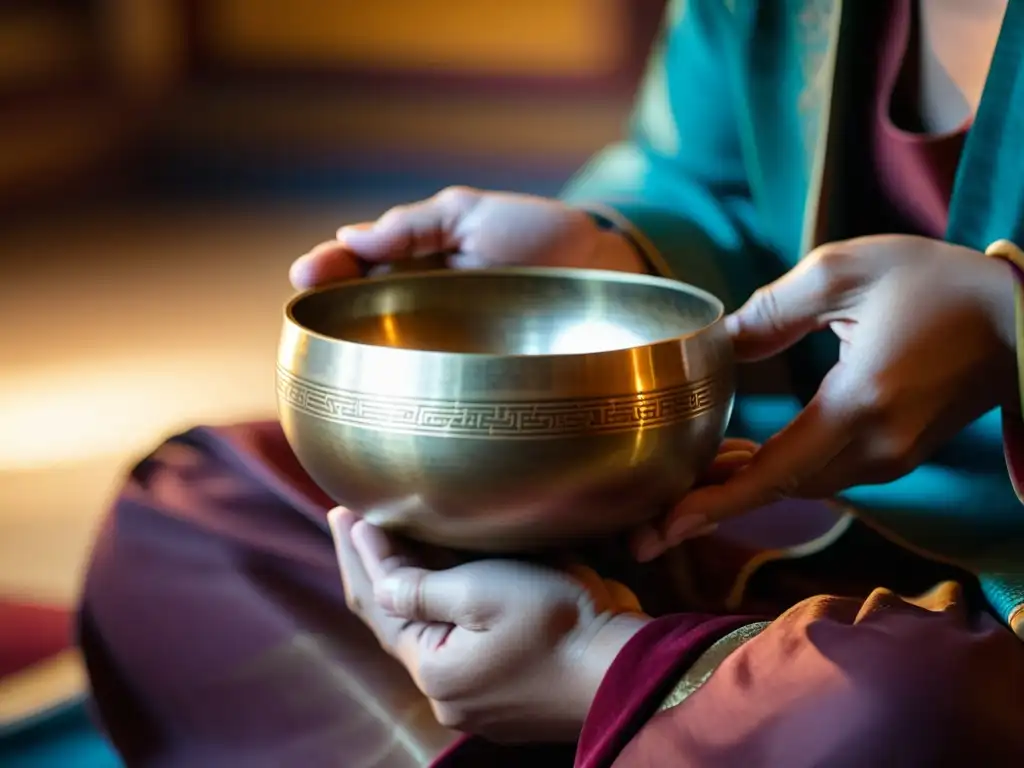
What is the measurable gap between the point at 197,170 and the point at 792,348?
3.43 meters

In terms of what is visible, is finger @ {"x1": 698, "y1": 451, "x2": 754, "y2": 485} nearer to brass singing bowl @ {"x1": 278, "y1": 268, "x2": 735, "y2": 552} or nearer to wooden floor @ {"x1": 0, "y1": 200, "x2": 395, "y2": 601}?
brass singing bowl @ {"x1": 278, "y1": 268, "x2": 735, "y2": 552}

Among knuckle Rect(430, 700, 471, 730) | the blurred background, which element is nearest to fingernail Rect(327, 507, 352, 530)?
knuckle Rect(430, 700, 471, 730)

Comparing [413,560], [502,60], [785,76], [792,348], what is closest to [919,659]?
[413,560]

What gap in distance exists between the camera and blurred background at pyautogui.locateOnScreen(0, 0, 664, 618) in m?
3.09

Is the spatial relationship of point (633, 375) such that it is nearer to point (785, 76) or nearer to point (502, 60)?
point (785, 76)

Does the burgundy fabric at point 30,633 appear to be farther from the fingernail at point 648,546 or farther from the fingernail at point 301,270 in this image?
the fingernail at point 648,546

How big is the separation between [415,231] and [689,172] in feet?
0.98

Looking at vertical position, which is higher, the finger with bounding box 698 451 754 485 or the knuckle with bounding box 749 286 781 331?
the knuckle with bounding box 749 286 781 331

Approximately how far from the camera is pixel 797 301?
639mm

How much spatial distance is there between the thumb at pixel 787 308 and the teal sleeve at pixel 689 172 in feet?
0.67

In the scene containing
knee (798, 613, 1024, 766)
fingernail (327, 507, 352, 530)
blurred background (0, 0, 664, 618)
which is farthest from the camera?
blurred background (0, 0, 664, 618)

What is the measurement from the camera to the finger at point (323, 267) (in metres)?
0.75

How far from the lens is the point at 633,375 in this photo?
56 cm

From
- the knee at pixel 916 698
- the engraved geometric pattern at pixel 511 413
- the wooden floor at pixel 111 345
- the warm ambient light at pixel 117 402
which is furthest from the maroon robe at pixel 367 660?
the warm ambient light at pixel 117 402
